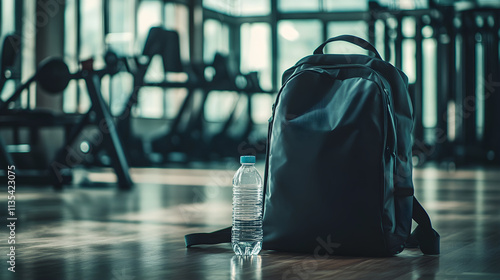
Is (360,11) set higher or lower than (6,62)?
higher

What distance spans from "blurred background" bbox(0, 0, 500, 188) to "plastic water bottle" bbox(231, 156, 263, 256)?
213 centimetres

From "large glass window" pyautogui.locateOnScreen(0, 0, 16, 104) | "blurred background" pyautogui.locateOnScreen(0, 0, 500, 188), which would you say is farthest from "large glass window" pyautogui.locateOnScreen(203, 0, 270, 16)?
"large glass window" pyautogui.locateOnScreen(0, 0, 16, 104)

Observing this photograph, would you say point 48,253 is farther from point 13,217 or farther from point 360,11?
point 360,11

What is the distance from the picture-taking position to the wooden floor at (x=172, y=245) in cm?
137

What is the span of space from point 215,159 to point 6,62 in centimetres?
433

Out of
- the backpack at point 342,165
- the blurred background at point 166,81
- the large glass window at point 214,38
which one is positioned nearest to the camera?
the backpack at point 342,165

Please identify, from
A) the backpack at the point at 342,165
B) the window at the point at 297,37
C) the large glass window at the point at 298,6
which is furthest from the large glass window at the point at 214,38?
the backpack at the point at 342,165

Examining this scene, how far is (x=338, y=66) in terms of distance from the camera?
1621mm

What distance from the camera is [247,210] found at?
1.84 m

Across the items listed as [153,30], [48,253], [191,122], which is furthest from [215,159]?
[48,253]

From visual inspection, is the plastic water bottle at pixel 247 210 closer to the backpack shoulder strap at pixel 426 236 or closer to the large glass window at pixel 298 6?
the backpack shoulder strap at pixel 426 236

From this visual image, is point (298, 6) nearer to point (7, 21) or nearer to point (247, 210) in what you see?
point (7, 21)

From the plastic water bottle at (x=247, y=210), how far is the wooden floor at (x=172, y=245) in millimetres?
38

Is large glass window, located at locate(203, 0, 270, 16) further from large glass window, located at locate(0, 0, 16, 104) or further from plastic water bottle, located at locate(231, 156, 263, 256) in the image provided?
plastic water bottle, located at locate(231, 156, 263, 256)
